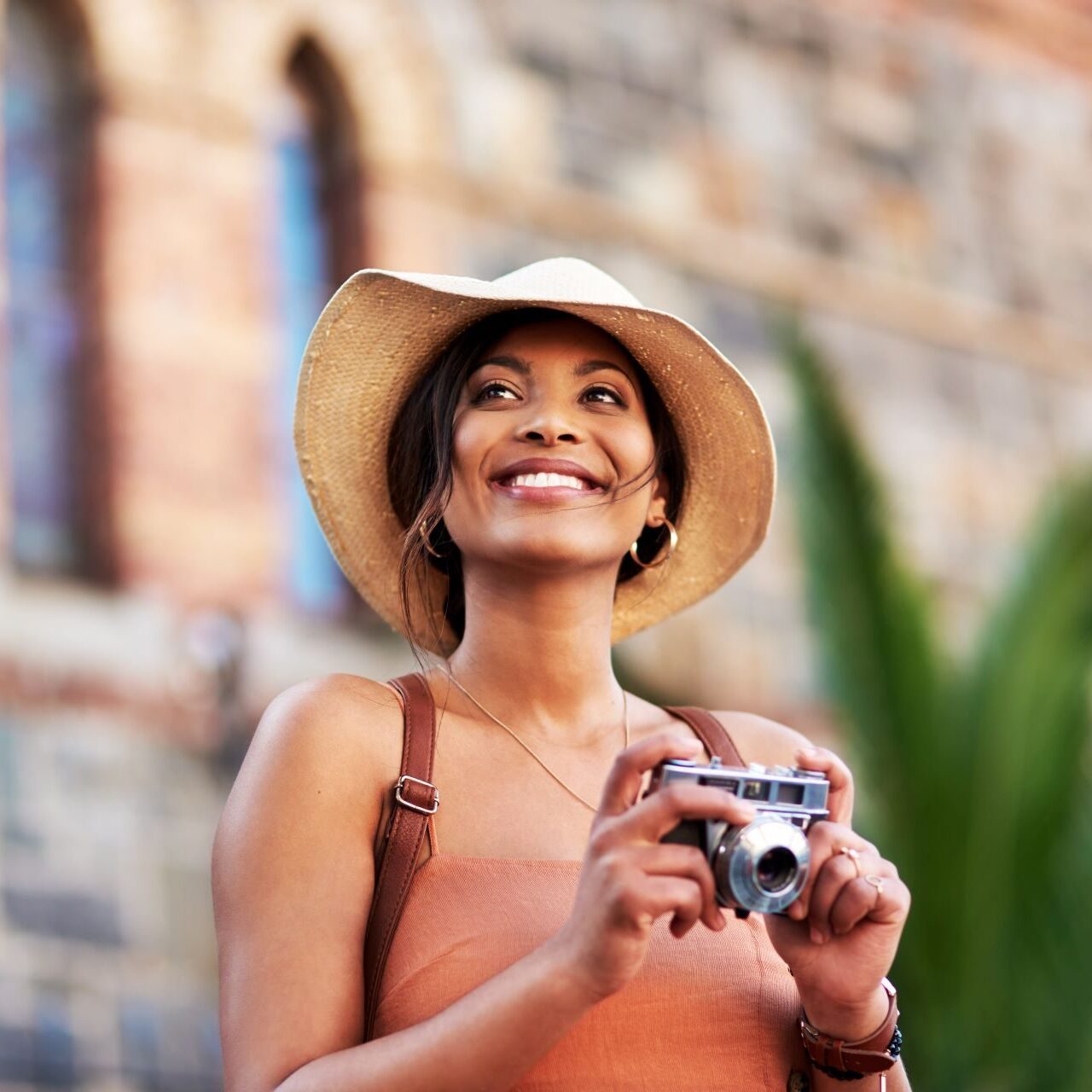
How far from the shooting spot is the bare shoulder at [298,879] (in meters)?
2.29

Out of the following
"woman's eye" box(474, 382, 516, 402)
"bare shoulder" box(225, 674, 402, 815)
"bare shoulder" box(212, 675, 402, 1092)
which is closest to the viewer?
"bare shoulder" box(212, 675, 402, 1092)

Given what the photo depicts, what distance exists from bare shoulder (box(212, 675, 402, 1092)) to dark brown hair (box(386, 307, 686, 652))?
0.36 metres

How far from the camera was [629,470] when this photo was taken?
8.77 feet

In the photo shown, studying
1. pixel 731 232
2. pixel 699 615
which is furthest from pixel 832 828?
pixel 731 232

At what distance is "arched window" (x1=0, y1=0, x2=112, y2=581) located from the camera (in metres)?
6.91

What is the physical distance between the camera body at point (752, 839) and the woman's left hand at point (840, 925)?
2.4 inches

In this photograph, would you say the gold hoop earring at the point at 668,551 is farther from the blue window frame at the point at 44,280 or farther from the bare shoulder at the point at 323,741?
the blue window frame at the point at 44,280

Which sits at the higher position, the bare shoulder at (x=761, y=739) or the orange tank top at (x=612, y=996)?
the bare shoulder at (x=761, y=739)

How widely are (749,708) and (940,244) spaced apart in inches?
105

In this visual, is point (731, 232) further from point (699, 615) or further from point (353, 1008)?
point (353, 1008)

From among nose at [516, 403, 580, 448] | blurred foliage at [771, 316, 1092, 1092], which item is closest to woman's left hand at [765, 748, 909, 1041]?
nose at [516, 403, 580, 448]

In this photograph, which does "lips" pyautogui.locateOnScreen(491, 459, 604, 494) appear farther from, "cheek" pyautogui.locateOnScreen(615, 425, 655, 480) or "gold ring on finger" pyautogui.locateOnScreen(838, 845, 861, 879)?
"gold ring on finger" pyautogui.locateOnScreen(838, 845, 861, 879)

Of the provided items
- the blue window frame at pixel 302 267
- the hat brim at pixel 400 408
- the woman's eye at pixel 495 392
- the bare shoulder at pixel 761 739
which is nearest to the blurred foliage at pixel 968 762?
the blue window frame at pixel 302 267

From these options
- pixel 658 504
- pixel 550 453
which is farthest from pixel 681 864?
pixel 658 504
